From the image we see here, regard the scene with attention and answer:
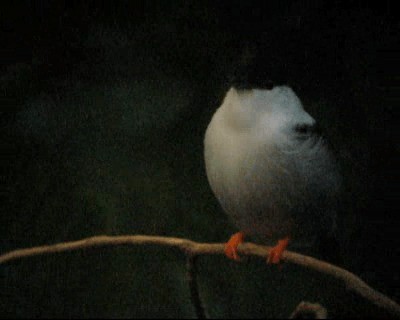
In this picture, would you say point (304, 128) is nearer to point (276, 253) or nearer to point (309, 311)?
point (276, 253)

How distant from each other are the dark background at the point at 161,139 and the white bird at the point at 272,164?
32 mm

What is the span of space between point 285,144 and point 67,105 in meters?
0.44

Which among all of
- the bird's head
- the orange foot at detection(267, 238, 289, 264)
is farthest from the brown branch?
the bird's head

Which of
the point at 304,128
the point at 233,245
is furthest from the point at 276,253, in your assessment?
the point at 304,128

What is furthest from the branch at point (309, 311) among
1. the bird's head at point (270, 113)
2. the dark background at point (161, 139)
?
the bird's head at point (270, 113)

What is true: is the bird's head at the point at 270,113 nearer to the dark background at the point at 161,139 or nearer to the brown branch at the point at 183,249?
the dark background at the point at 161,139

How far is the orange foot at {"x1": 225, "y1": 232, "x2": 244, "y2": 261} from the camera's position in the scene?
1.11 metres

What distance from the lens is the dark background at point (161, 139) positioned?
101 cm

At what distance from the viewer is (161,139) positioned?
3.66ft

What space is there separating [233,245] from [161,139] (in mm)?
255

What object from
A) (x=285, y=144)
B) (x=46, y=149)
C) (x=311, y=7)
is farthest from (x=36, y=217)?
(x=311, y=7)

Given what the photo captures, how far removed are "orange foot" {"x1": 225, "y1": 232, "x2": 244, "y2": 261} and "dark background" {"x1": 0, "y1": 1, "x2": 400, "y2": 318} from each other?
0.10ft

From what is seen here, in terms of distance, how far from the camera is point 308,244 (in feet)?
3.66

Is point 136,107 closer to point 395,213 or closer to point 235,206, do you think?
point 235,206
